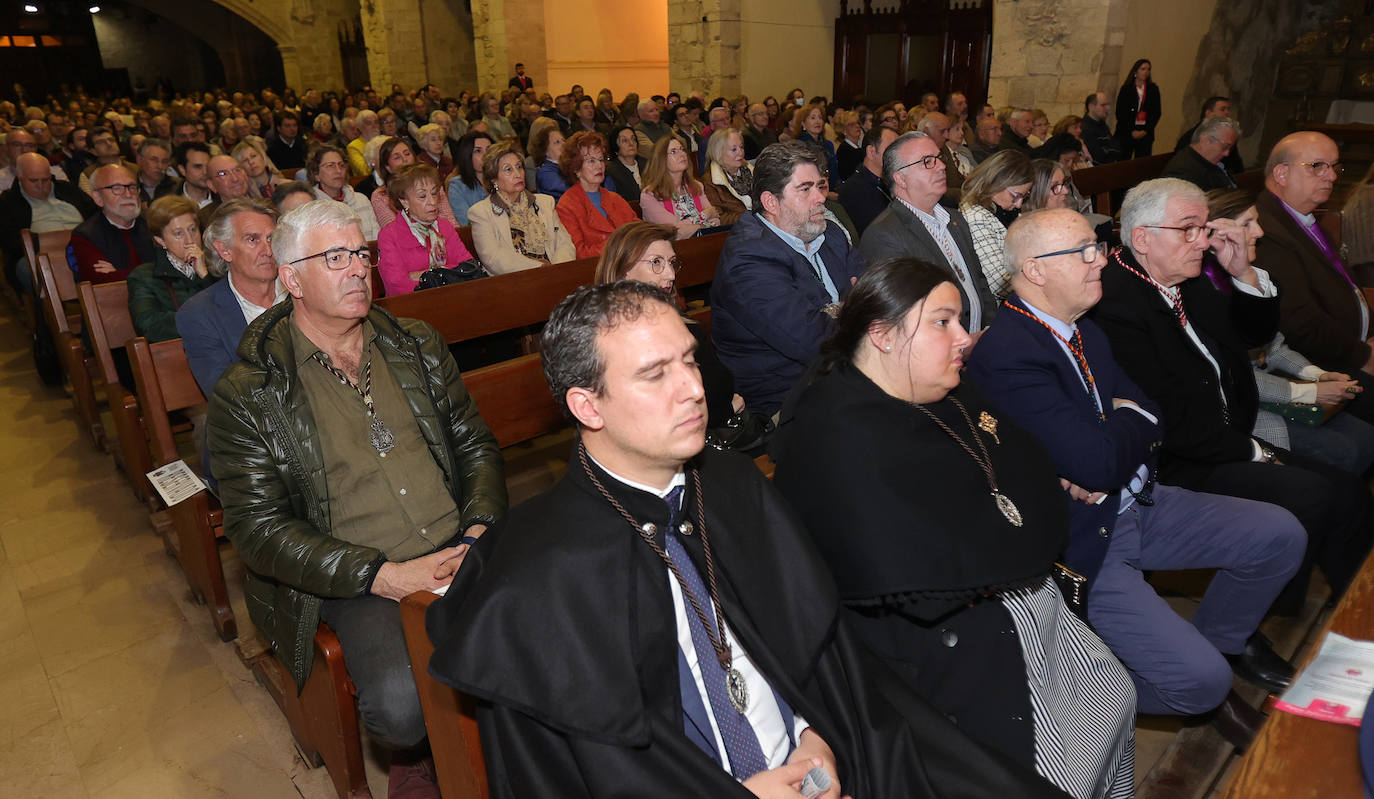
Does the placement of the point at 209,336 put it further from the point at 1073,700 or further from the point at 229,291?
the point at 1073,700

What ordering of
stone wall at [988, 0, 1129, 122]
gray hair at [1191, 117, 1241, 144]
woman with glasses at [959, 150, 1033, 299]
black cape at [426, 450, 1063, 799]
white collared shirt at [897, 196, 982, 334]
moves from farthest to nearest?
stone wall at [988, 0, 1129, 122] → gray hair at [1191, 117, 1241, 144] → woman with glasses at [959, 150, 1033, 299] → white collared shirt at [897, 196, 982, 334] → black cape at [426, 450, 1063, 799]

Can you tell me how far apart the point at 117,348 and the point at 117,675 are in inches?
61.4

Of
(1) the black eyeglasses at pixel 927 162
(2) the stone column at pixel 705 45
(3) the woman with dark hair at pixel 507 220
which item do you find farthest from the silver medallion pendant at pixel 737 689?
(2) the stone column at pixel 705 45

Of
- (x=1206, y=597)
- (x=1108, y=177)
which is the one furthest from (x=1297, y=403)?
(x=1108, y=177)

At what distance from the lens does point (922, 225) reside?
3561mm

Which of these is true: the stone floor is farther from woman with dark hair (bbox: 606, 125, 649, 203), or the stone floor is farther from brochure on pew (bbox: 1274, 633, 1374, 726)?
woman with dark hair (bbox: 606, 125, 649, 203)

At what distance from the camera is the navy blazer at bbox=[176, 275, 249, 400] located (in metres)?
2.77

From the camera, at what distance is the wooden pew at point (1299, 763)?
125 cm

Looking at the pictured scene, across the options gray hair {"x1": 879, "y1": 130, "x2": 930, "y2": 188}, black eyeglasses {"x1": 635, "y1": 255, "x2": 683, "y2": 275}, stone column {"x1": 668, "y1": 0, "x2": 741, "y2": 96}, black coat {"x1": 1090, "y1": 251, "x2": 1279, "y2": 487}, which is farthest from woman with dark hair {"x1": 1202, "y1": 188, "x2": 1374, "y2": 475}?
stone column {"x1": 668, "y1": 0, "x2": 741, "y2": 96}

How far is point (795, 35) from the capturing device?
1416 centimetres

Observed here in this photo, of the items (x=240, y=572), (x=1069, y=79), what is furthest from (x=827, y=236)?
(x=1069, y=79)

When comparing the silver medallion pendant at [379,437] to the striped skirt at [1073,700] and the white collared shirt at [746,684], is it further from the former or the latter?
the striped skirt at [1073,700]

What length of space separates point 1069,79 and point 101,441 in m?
9.95

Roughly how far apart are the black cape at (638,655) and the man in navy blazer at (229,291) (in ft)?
5.46
